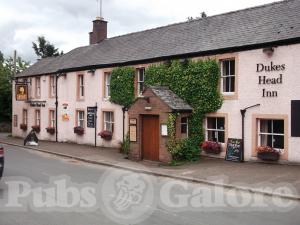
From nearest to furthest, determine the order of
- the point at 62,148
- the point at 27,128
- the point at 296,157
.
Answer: the point at 296,157 → the point at 62,148 → the point at 27,128

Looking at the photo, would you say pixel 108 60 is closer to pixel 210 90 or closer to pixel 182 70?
pixel 182 70

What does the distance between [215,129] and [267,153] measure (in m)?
3.03

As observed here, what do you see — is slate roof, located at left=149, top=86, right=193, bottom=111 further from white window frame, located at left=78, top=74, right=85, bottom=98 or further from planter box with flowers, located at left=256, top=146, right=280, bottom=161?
white window frame, located at left=78, top=74, right=85, bottom=98

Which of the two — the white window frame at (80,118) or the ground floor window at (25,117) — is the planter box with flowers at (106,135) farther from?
the ground floor window at (25,117)

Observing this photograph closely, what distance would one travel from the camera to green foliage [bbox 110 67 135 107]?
23.3 m

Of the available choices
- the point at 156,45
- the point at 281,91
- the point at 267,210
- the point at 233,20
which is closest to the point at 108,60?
the point at 156,45

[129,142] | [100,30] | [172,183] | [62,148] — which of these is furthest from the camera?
[100,30]

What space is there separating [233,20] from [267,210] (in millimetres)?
12876

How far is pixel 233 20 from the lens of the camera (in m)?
20.9

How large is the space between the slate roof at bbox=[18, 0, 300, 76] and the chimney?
249cm

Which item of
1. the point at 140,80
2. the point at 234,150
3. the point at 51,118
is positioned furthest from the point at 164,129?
the point at 51,118

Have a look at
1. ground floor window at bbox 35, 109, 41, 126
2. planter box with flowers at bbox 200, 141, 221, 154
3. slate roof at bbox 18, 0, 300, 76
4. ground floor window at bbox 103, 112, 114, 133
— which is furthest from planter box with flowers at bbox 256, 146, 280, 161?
ground floor window at bbox 35, 109, 41, 126

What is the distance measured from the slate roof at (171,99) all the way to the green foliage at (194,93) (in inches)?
11.9

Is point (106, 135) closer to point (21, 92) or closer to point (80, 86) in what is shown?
point (80, 86)
